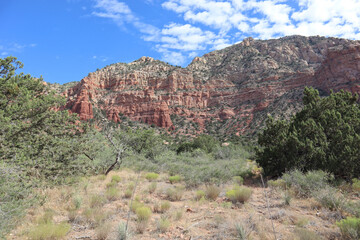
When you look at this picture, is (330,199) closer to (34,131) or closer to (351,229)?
(351,229)

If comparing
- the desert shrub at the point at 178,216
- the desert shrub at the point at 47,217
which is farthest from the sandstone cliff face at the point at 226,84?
the desert shrub at the point at 47,217

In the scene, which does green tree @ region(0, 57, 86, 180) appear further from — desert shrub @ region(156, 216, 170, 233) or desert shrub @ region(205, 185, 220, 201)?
desert shrub @ region(205, 185, 220, 201)

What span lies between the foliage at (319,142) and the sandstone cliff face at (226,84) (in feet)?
126

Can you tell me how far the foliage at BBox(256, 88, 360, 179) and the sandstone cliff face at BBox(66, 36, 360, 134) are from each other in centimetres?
3845

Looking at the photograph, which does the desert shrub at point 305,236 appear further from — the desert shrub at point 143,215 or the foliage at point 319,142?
the foliage at point 319,142

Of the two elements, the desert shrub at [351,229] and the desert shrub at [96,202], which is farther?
the desert shrub at [96,202]

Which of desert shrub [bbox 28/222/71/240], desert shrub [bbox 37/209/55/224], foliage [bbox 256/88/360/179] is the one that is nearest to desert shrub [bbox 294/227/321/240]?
desert shrub [bbox 28/222/71/240]

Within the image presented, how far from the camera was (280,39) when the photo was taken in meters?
81.9

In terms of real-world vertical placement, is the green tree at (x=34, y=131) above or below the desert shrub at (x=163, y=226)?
above

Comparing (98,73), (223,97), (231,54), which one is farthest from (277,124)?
(231,54)

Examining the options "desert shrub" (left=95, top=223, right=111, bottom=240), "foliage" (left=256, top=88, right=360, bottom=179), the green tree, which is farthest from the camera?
"foliage" (left=256, top=88, right=360, bottom=179)

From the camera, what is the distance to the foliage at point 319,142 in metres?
7.82

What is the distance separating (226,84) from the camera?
68938 millimetres

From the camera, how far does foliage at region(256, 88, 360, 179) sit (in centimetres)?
782
